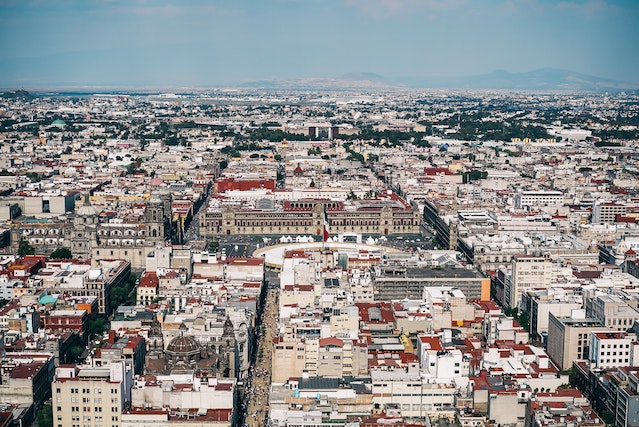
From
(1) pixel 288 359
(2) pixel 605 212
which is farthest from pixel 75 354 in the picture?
(2) pixel 605 212

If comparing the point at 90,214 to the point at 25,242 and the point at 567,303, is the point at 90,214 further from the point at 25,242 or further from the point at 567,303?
the point at 567,303

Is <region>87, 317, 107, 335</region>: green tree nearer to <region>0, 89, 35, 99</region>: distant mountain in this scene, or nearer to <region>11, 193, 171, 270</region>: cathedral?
<region>11, 193, 171, 270</region>: cathedral

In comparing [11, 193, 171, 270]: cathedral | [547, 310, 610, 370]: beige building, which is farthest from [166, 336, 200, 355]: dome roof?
[11, 193, 171, 270]: cathedral

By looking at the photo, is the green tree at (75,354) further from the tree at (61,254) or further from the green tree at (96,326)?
the tree at (61,254)

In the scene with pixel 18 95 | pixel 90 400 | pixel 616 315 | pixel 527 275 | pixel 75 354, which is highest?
pixel 18 95

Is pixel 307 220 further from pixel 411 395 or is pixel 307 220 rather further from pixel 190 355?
pixel 411 395
